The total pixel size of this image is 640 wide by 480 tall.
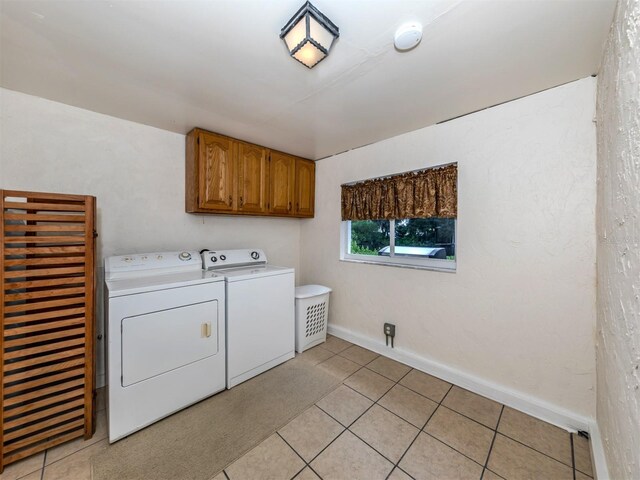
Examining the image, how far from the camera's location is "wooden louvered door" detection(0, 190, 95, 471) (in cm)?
133

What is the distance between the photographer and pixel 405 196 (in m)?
2.40

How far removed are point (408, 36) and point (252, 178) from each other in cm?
188

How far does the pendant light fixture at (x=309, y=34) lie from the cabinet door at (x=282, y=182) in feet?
5.27

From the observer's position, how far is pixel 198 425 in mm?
1663

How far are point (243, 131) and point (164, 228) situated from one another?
4.00 ft

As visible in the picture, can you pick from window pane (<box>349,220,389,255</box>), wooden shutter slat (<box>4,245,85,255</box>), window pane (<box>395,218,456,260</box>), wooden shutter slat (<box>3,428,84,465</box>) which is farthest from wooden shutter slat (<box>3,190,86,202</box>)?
window pane (<box>395,218,456,260</box>)

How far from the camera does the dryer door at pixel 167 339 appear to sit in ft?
5.13

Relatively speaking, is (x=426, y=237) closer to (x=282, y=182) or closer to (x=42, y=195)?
(x=282, y=182)

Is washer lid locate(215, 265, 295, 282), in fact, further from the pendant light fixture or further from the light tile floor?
the pendant light fixture

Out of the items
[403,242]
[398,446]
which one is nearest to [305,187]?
[403,242]

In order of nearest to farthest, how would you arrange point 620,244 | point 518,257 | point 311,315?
point 620,244, point 518,257, point 311,315

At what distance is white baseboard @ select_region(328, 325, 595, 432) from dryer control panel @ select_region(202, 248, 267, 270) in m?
1.51

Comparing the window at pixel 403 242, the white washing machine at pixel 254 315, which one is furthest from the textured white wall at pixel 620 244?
the white washing machine at pixel 254 315

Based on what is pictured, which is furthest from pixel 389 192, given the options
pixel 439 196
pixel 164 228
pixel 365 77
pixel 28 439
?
pixel 28 439
